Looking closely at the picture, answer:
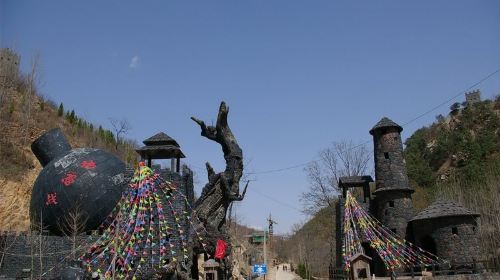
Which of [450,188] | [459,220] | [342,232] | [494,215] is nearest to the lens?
[459,220]

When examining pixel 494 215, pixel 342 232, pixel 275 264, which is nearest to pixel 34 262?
pixel 342 232

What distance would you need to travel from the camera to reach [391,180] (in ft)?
96.7

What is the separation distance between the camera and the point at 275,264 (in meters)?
83.7

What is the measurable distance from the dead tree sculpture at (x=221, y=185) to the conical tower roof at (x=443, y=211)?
13.1 m

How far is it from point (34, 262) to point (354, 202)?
18983 mm

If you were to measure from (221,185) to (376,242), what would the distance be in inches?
455

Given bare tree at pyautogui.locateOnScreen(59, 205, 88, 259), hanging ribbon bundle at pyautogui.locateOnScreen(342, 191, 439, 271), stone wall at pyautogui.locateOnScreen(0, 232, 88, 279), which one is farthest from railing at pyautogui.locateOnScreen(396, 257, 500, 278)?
stone wall at pyautogui.locateOnScreen(0, 232, 88, 279)

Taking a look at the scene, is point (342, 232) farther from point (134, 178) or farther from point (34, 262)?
point (34, 262)

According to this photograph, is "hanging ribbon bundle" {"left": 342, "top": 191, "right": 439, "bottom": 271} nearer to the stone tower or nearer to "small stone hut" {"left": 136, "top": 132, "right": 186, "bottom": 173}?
the stone tower

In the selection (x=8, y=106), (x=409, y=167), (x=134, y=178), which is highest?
(x=8, y=106)

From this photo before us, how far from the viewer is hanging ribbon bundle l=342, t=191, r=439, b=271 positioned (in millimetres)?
26016

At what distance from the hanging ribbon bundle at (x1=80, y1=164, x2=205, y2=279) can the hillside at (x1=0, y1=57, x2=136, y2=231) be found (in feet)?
→ 52.1

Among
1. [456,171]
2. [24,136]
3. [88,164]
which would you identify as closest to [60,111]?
[24,136]

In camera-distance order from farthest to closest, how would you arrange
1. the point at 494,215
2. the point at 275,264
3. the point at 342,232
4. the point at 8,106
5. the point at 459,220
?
the point at 275,264 < the point at 8,106 < the point at 494,215 < the point at 342,232 < the point at 459,220
